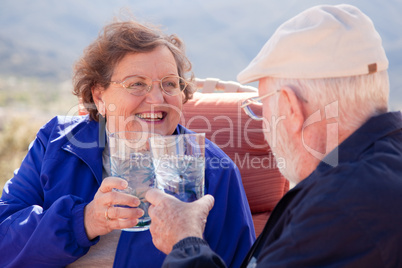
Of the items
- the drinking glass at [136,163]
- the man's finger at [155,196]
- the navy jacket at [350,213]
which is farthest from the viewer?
the drinking glass at [136,163]

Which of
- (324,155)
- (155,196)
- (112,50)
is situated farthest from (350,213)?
(112,50)

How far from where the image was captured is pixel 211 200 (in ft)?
4.71

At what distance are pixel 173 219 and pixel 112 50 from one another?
49.0 inches

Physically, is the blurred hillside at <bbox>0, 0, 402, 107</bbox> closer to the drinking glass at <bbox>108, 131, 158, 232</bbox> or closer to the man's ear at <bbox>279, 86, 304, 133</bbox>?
the drinking glass at <bbox>108, 131, 158, 232</bbox>

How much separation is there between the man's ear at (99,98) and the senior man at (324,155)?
1055mm

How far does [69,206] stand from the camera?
5.79 ft

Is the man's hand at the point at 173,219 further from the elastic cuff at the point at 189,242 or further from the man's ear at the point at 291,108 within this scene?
the man's ear at the point at 291,108

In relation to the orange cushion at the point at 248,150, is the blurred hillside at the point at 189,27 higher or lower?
higher

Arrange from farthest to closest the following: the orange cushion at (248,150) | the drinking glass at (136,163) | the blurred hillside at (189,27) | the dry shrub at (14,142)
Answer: the dry shrub at (14,142) < the blurred hillside at (189,27) < the orange cushion at (248,150) < the drinking glass at (136,163)

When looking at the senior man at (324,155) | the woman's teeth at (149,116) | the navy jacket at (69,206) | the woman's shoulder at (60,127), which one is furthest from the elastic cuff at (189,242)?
the woman's shoulder at (60,127)

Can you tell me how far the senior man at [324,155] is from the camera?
3.21 ft

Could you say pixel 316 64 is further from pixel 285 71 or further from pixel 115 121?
pixel 115 121

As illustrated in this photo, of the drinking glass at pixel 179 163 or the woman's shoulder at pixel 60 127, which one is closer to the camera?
the drinking glass at pixel 179 163

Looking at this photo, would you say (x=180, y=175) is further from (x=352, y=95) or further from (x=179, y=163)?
(x=352, y=95)
